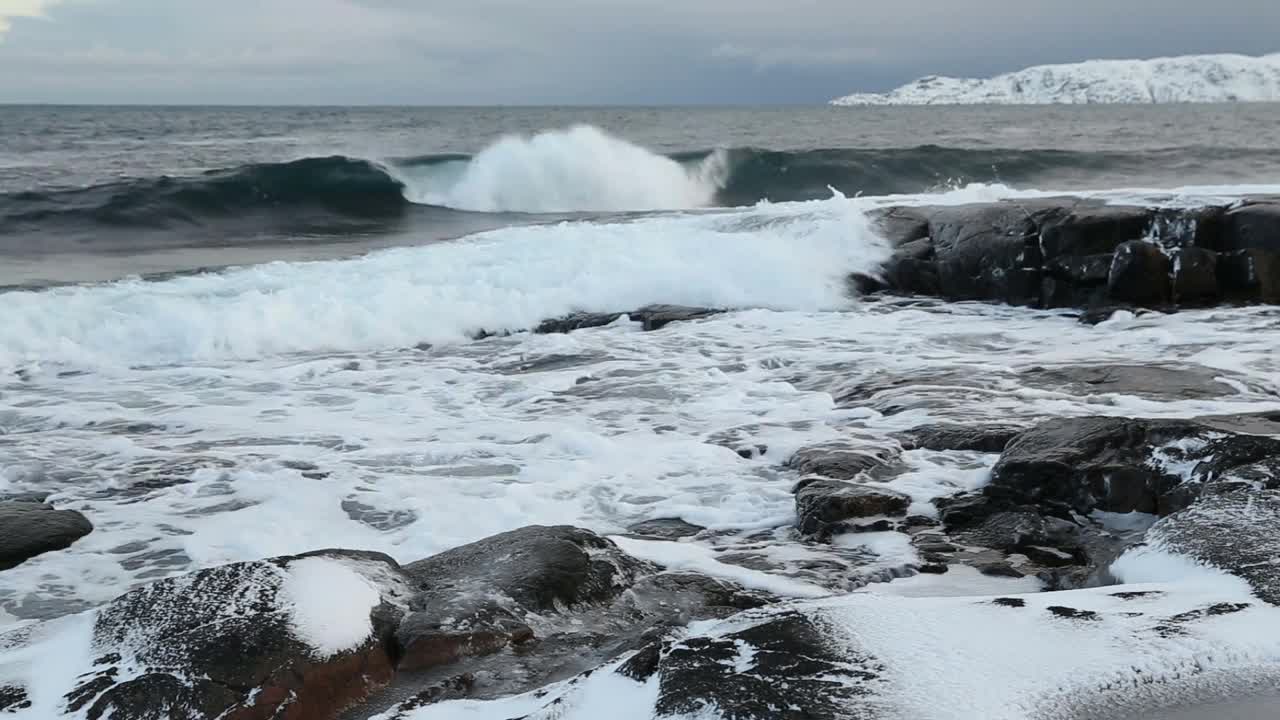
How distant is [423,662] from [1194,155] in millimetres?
29491

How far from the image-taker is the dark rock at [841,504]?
4.32m

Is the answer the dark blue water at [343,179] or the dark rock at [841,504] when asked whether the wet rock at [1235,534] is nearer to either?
the dark rock at [841,504]

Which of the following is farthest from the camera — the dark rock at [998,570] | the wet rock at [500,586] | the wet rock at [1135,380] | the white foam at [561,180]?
the white foam at [561,180]

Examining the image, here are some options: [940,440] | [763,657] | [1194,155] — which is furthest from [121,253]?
[1194,155]

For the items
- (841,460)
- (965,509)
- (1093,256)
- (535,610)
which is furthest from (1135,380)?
(535,610)

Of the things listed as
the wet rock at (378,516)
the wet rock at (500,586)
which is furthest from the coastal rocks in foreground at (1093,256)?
the wet rock at (500,586)

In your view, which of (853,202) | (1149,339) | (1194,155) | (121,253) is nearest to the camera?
(1149,339)

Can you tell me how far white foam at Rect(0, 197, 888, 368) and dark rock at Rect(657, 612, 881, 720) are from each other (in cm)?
688

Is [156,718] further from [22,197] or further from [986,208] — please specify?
[22,197]

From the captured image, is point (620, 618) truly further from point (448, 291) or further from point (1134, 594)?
point (448, 291)

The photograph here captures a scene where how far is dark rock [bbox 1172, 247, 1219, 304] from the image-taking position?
29.9 feet

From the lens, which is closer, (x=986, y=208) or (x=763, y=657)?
(x=763, y=657)

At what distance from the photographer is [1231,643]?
252cm

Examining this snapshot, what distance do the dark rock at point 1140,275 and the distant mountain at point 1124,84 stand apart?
439 ft
